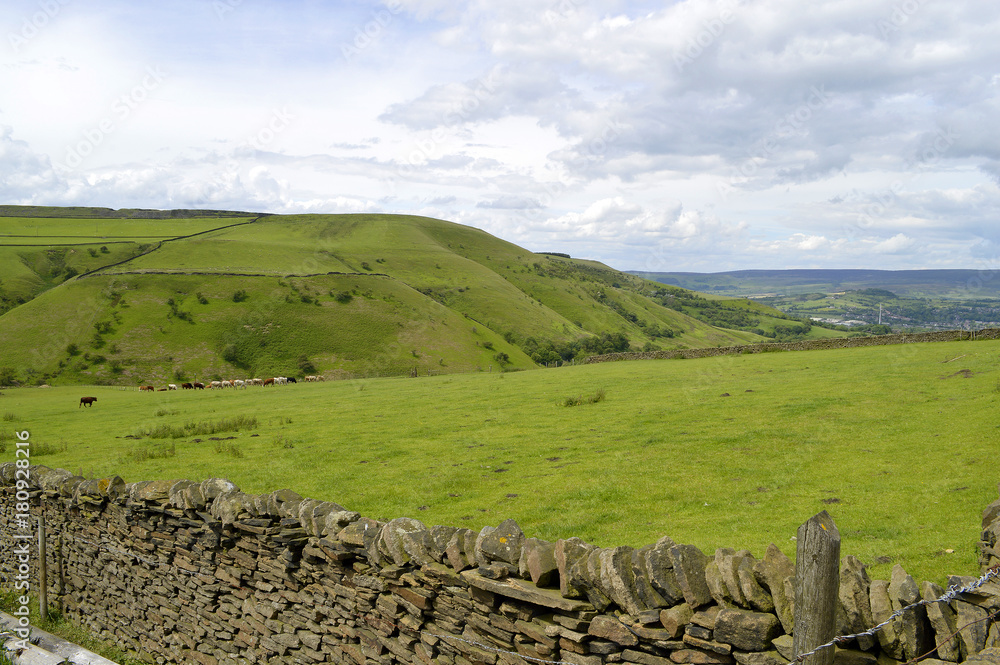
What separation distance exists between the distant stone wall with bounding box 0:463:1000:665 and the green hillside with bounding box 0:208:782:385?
73916 mm

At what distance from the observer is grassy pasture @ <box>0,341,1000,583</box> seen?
11.3 m

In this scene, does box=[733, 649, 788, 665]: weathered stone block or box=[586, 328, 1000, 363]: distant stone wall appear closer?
box=[733, 649, 788, 665]: weathered stone block

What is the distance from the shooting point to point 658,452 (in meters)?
16.8

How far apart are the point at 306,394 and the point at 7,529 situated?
2553 centimetres

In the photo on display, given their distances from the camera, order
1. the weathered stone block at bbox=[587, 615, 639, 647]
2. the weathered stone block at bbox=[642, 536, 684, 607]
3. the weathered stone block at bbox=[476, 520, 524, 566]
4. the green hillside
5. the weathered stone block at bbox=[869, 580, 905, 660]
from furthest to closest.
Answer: the green hillside
the weathered stone block at bbox=[476, 520, 524, 566]
the weathered stone block at bbox=[587, 615, 639, 647]
the weathered stone block at bbox=[642, 536, 684, 607]
the weathered stone block at bbox=[869, 580, 905, 660]

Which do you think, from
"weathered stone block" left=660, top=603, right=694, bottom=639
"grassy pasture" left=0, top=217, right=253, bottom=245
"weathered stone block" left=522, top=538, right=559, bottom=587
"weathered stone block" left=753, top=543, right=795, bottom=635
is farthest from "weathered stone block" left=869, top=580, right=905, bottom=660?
"grassy pasture" left=0, top=217, right=253, bottom=245

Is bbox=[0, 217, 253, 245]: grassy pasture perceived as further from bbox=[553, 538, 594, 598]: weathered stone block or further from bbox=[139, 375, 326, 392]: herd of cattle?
bbox=[553, 538, 594, 598]: weathered stone block

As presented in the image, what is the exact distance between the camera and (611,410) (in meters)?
23.7

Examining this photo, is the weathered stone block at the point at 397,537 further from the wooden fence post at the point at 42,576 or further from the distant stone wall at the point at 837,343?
the distant stone wall at the point at 837,343

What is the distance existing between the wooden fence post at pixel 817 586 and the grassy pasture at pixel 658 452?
5205mm

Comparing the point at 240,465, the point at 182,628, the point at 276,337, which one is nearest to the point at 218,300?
the point at 276,337

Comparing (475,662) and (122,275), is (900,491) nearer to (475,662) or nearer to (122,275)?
(475,662)

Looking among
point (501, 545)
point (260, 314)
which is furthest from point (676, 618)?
point (260, 314)

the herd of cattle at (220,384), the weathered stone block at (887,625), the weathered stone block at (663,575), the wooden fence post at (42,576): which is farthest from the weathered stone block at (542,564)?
the herd of cattle at (220,384)
